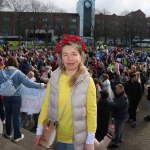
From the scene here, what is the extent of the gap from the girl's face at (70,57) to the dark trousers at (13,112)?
2.79 meters

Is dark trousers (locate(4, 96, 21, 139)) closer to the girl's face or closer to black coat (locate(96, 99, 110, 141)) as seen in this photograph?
black coat (locate(96, 99, 110, 141))

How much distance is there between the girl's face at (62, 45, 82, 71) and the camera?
3230 millimetres

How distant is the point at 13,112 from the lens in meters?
5.92

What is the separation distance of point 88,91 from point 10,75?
9.33ft

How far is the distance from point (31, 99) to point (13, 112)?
2.92ft

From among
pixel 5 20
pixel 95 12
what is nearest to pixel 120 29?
pixel 95 12

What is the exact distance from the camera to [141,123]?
396 inches

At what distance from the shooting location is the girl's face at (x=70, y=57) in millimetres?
3230

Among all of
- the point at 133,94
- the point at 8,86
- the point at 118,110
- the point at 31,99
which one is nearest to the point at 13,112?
the point at 8,86

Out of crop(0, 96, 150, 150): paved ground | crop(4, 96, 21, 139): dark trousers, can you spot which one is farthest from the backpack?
crop(0, 96, 150, 150): paved ground

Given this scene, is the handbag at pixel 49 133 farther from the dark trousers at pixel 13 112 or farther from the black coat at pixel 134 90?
the black coat at pixel 134 90

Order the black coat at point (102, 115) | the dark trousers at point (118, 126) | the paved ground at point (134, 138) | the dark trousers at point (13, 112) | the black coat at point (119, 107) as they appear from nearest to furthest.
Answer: the dark trousers at point (13, 112)
the paved ground at point (134, 138)
the black coat at point (102, 115)
the black coat at point (119, 107)
the dark trousers at point (118, 126)

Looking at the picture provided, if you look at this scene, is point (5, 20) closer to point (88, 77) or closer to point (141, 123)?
point (141, 123)

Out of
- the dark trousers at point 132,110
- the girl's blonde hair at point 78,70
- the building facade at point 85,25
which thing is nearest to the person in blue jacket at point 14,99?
the girl's blonde hair at point 78,70
